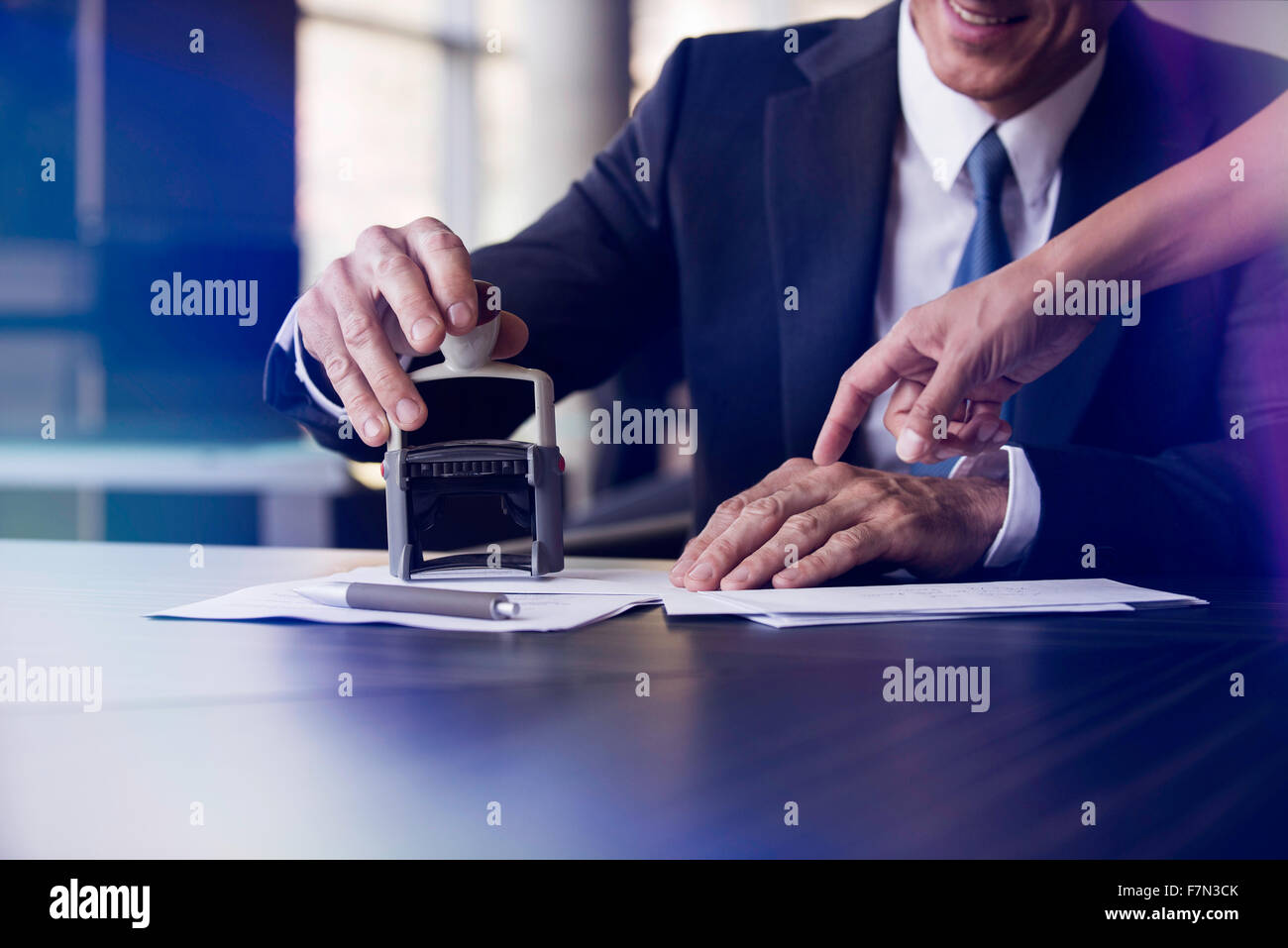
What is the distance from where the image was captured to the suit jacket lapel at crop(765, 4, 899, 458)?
4.18 feet

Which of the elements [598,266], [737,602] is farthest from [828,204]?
[737,602]

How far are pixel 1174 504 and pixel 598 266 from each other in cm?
80

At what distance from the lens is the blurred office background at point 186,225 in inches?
115

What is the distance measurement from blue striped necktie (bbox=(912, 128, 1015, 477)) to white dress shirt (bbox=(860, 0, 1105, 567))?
16 millimetres

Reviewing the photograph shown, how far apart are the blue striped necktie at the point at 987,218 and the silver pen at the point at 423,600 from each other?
67 centimetres

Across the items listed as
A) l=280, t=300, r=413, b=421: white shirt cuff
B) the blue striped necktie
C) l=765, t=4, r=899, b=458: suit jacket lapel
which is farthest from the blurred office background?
l=280, t=300, r=413, b=421: white shirt cuff

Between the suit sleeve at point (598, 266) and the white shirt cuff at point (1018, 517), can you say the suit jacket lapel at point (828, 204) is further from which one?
the white shirt cuff at point (1018, 517)

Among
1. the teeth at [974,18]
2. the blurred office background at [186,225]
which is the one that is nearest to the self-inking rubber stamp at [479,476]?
the teeth at [974,18]

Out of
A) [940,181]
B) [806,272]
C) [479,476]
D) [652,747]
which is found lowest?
[652,747]

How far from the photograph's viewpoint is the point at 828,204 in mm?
1300

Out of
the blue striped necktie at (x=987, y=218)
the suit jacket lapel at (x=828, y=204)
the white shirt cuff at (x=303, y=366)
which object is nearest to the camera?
the white shirt cuff at (x=303, y=366)

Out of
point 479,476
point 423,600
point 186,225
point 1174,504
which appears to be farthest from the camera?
point 186,225

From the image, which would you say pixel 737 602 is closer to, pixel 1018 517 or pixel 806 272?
pixel 1018 517

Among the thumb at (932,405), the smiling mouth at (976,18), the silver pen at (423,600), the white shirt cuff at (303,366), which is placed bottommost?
the silver pen at (423,600)
